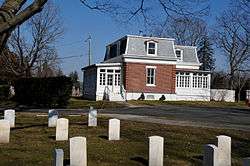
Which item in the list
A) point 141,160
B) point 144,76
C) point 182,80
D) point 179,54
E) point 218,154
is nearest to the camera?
point 218,154

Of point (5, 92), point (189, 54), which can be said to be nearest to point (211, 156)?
point (5, 92)

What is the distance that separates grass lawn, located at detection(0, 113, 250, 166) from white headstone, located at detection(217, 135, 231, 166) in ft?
3.21

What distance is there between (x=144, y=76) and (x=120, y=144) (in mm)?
33802

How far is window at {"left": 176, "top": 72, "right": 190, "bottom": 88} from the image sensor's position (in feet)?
168

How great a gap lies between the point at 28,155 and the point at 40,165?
1444 millimetres

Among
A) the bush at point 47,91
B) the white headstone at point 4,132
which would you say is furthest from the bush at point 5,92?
the white headstone at point 4,132

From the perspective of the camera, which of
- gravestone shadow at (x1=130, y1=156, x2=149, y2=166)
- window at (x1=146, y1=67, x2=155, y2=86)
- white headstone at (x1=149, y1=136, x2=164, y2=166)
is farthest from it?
window at (x1=146, y1=67, x2=155, y2=86)

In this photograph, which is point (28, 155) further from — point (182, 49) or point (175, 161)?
point (182, 49)

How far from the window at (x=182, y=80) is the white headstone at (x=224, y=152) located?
40077mm

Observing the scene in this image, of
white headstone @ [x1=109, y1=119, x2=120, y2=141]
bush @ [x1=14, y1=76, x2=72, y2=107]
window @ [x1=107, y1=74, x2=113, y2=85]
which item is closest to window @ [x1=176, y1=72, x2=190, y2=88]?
window @ [x1=107, y1=74, x2=113, y2=85]

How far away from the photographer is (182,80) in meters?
51.6

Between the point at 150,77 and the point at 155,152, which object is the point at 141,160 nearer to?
the point at 155,152

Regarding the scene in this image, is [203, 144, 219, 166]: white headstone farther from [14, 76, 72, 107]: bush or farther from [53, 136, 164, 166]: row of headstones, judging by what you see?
[14, 76, 72, 107]: bush

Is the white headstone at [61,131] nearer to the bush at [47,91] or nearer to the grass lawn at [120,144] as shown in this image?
the grass lawn at [120,144]
